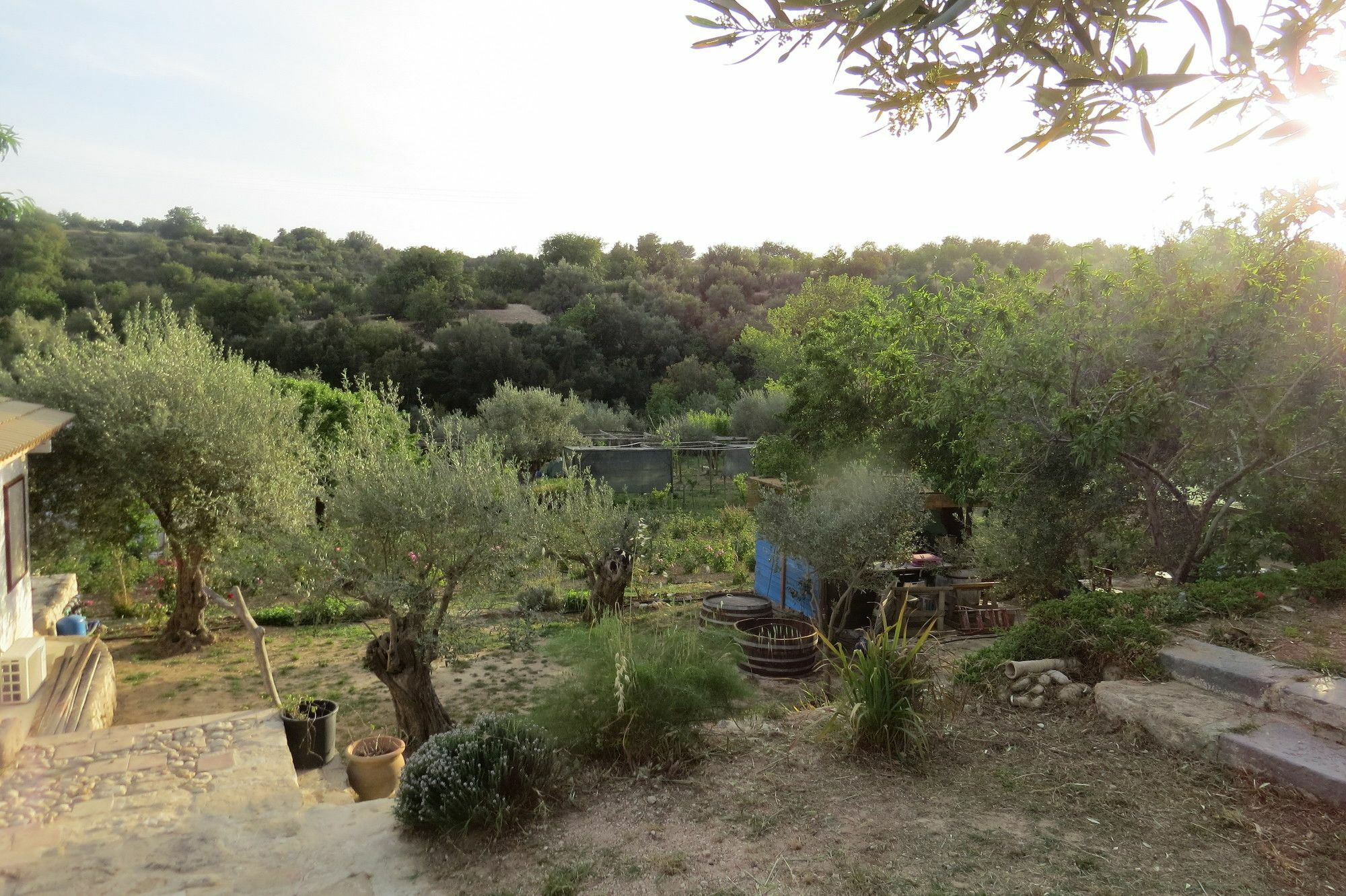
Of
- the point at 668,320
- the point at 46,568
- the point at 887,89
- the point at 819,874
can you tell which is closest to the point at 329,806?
the point at 819,874

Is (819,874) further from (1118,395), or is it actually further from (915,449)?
(915,449)

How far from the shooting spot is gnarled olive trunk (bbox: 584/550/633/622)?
11031mm

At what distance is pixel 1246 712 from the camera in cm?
416

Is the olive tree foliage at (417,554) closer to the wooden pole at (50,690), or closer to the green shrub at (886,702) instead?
the wooden pole at (50,690)

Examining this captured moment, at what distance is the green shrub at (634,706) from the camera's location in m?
4.43

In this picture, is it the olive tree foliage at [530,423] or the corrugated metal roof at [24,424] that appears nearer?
the corrugated metal roof at [24,424]

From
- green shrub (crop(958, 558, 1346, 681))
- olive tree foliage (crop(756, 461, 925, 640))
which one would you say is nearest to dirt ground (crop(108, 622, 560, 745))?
olive tree foliage (crop(756, 461, 925, 640))

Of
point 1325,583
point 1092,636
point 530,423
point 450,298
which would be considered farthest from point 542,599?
point 450,298

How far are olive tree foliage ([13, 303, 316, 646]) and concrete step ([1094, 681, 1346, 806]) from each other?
8110mm

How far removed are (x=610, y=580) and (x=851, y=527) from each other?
394 centimetres

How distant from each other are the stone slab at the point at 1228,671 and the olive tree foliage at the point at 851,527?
3534 millimetres

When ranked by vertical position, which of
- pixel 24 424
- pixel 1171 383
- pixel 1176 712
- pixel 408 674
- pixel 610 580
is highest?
pixel 1171 383

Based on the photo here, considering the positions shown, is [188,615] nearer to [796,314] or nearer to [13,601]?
[13,601]

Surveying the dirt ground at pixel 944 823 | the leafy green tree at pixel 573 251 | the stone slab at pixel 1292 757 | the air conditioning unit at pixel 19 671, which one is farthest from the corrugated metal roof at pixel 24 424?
the leafy green tree at pixel 573 251
